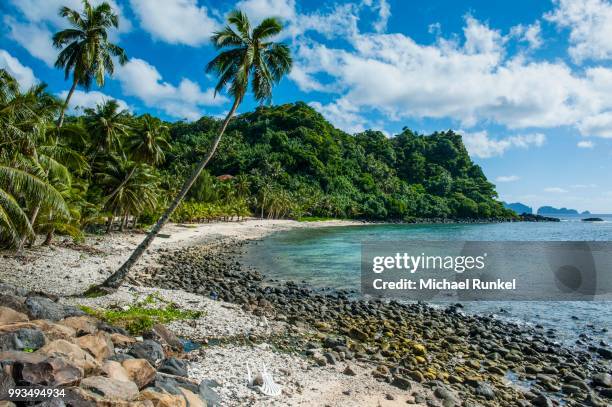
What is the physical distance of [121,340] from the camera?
9.41 metres

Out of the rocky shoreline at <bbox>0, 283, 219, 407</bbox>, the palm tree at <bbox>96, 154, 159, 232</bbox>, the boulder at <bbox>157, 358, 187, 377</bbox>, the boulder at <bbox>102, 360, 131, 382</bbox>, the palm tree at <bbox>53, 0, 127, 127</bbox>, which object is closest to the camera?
the rocky shoreline at <bbox>0, 283, 219, 407</bbox>

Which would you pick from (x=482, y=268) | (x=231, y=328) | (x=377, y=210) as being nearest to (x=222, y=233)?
(x=482, y=268)

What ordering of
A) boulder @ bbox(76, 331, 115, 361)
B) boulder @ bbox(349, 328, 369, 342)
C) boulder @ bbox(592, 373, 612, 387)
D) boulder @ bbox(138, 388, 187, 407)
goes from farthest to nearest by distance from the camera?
1. boulder @ bbox(349, 328, 369, 342)
2. boulder @ bbox(592, 373, 612, 387)
3. boulder @ bbox(76, 331, 115, 361)
4. boulder @ bbox(138, 388, 187, 407)

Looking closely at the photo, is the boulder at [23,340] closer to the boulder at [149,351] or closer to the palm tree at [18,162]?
the boulder at [149,351]

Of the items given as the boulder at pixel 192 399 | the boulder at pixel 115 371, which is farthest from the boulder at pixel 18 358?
the boulder at pixel 192 399

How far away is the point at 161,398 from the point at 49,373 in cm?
159

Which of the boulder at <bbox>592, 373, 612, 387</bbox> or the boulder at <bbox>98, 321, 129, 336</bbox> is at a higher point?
the boulder at <bbox>98, 321, 129, 336</bbox>

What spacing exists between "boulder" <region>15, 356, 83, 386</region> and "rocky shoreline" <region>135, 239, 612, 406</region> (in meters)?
6.71

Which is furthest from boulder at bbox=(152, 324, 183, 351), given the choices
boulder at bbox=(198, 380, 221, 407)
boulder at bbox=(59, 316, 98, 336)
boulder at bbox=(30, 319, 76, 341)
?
boulder at bbox=(30, 319, 76, 341)

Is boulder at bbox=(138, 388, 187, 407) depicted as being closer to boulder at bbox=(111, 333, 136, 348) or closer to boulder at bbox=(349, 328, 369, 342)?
boulder at bbox=(111, 333, 136, 348)

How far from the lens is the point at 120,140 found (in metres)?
42.0

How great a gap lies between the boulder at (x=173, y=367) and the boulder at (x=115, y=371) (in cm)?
142

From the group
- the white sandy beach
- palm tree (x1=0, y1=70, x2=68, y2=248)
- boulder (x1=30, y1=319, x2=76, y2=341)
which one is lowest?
the white sandy beach

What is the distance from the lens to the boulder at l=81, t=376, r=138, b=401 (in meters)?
5.72
